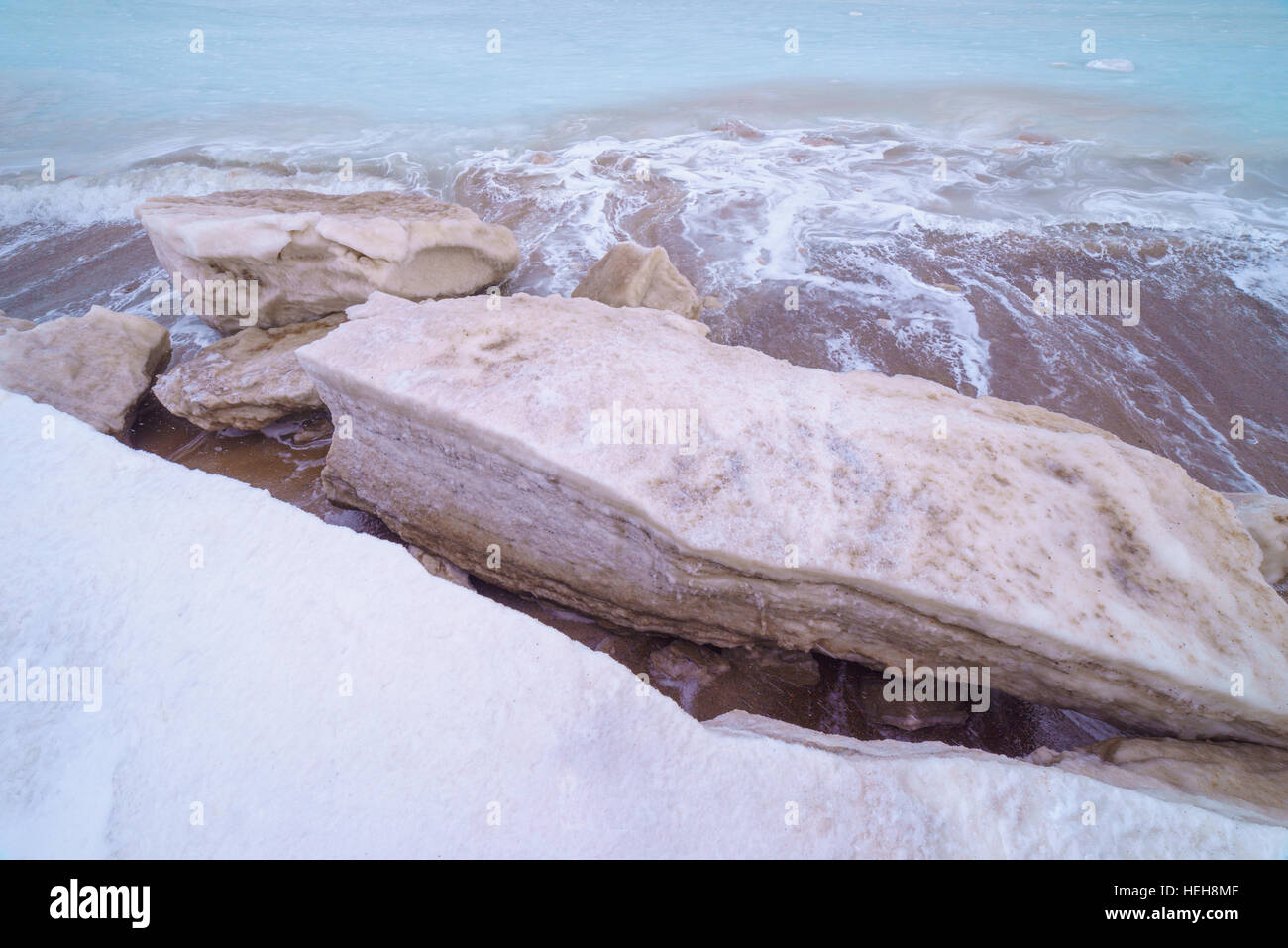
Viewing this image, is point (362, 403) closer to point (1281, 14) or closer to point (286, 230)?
point (286, 230)

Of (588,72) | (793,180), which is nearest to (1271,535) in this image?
(793,180)

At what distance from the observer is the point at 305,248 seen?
3887mm

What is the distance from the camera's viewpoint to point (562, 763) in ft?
5.34

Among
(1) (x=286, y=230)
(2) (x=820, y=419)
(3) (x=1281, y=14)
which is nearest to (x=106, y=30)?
(1) (x=286, y=230)

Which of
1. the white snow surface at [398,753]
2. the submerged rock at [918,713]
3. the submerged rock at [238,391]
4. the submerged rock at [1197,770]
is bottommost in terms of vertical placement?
the submerged rock at [918,713]

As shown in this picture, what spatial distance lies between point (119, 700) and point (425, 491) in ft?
3.75

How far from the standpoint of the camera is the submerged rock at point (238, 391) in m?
3.44

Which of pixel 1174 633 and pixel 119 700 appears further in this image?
pixel 1174 633

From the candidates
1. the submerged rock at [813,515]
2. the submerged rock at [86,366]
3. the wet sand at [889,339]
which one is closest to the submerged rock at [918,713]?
the wet sand at [889,339]

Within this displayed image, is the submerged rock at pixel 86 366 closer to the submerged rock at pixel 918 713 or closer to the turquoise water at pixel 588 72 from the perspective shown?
the submerged rock at pixel 918 713

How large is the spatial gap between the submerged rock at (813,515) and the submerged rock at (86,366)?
169 centimetres

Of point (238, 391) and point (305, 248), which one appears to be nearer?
point (238, 391)

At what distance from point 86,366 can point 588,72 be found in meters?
11.2

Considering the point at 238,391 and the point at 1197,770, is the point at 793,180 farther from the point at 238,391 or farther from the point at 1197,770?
the point at 1197,770
